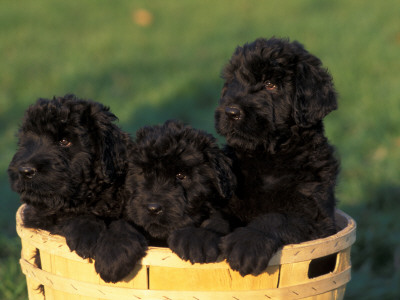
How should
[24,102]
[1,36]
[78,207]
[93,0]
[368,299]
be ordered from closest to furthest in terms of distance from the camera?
1. [78,207]
2. [368,299]
3. [24,102]
4. [1,36]
5. [93,0]

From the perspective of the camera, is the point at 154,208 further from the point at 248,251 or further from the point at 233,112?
the point at 233,112

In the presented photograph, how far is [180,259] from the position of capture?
9.45 feet

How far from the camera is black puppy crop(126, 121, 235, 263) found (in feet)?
10.5

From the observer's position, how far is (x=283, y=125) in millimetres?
3646

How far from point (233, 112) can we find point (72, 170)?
103 cm

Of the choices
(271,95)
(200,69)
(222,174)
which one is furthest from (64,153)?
(200,69)

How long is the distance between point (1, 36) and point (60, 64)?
251cm

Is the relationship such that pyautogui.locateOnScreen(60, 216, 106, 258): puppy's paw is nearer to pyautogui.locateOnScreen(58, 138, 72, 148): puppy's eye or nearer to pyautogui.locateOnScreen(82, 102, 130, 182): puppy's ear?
pyautogui.locateOnScreen(82, 102, 130, 182): puppy's ear

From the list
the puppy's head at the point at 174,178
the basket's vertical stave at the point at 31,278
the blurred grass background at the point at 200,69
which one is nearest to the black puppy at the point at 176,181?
the puppy's head at the point at 174,178

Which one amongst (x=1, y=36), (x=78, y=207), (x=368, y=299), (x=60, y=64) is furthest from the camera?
(x=1, y=36)

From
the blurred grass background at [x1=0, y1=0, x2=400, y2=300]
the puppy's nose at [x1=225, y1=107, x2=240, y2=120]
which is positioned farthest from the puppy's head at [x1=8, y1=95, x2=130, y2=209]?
the blurred grass background at [x1=0, y1=0, x2=400, y2=300]

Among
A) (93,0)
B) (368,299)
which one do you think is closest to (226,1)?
(93,0)

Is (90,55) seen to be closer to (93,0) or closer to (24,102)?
(24,102)

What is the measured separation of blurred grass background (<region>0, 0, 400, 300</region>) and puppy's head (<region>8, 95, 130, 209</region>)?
1633 millimetres
